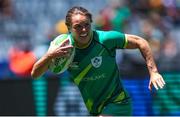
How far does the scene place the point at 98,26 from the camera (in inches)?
442

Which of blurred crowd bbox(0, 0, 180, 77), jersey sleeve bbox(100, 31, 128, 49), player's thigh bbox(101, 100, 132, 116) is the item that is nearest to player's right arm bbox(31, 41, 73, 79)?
jersey sleeve bbox(100, 31, 128, 49)

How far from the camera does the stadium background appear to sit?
927 cm

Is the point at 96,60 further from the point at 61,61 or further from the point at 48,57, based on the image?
the point at 48,57

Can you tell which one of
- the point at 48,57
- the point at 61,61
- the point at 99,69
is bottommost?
the point at 99,69

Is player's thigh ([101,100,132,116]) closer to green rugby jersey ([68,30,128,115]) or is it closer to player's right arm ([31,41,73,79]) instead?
green rugby jersey ([68,30,128,115])

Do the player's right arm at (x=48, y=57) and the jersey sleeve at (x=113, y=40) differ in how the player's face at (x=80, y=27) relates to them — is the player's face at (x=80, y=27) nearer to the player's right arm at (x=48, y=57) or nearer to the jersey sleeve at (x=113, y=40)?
the player's right arm at (x=48, y=57)

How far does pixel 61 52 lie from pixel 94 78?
2.01ft

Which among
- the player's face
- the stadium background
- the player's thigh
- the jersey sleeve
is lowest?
the stadium background

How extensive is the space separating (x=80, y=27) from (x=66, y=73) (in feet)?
13.3

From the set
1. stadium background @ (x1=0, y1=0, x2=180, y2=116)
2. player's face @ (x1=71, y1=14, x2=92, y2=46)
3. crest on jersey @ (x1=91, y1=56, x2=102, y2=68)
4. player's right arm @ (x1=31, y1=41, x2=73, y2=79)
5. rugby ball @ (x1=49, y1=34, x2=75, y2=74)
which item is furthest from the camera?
stadium background @ (x1=0, y1=0, x2=180, y2=116)

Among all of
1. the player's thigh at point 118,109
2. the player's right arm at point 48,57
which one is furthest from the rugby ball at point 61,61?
the player's thigh at point 118,109

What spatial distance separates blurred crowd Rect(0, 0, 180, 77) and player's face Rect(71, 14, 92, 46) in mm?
4094

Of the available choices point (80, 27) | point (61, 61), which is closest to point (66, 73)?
point (61, 61)

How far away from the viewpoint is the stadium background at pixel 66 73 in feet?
30.4
